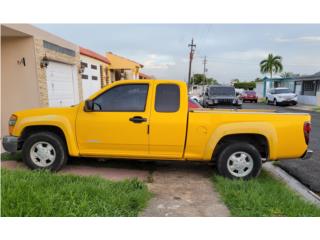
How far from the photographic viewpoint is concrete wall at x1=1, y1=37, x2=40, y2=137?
27.6 feet

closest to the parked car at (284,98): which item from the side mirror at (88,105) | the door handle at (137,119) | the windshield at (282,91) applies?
the windshield at (282,91)

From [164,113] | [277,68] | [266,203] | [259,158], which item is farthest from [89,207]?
[277,68]

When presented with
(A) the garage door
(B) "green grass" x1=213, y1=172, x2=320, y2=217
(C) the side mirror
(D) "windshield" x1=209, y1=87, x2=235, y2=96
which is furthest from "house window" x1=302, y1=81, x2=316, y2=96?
(C) the side mirror

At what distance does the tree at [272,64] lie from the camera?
5296 cm

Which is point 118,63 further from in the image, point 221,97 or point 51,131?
point 51,131

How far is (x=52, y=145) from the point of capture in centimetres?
483

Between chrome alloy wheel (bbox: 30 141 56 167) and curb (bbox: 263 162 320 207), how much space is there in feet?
14.5

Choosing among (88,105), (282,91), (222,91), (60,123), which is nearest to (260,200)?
(88,105)

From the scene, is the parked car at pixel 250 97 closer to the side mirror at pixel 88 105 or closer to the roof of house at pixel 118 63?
the roof of house at pixel 118 63

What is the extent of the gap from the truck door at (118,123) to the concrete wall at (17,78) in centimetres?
488

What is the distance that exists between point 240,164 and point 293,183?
1.24 metres

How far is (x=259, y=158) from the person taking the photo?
4551 millimetres

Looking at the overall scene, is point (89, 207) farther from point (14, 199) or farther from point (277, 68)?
point (277, 68)

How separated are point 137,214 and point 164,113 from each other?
6.17 feet
